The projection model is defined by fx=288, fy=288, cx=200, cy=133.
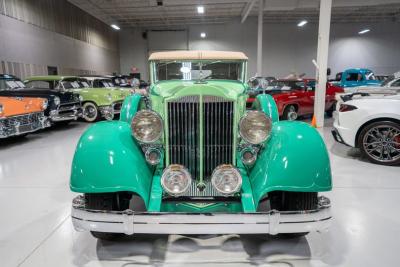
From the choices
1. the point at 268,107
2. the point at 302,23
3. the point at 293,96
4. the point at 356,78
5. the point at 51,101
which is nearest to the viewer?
the point at 268,107

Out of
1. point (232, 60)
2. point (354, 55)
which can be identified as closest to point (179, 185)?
point (232, 60)

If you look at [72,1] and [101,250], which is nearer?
[101,250]

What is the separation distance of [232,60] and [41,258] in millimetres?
2778

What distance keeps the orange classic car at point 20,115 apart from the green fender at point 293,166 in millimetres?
5680

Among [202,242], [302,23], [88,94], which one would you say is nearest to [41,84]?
[88,94]

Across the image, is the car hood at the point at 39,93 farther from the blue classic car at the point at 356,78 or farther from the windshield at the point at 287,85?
the blue classic car at the point at 356,78

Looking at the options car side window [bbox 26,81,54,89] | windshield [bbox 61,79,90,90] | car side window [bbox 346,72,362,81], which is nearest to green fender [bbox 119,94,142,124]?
windshield [bbox 61,79,90,90]

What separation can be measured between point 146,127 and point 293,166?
1.17m

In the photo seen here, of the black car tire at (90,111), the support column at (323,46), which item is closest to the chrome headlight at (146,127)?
the support column at (323,46)

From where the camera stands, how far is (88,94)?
943cm

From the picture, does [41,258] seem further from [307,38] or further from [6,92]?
[307,38]

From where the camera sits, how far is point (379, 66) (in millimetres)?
21344

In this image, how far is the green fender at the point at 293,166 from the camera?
206 cm

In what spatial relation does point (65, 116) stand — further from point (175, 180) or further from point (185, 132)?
point (175, 180)
